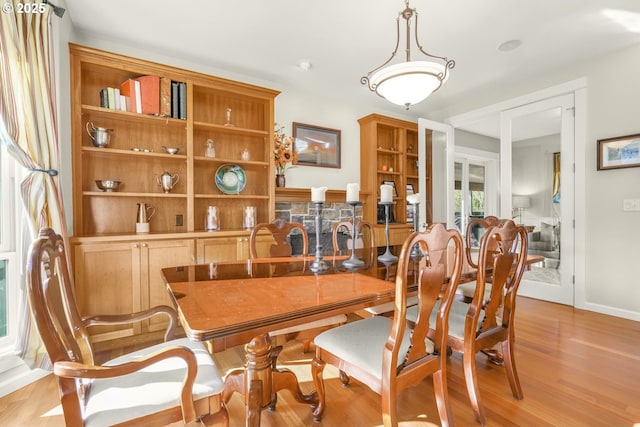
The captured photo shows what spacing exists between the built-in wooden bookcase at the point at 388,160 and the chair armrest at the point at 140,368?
10.9 ft

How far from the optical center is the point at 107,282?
228 centimetres

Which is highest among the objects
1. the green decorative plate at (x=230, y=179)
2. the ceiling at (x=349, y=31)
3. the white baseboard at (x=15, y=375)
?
the ceiling at (x=349, y=31)

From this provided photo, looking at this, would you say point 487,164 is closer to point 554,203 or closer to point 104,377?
point 554,203

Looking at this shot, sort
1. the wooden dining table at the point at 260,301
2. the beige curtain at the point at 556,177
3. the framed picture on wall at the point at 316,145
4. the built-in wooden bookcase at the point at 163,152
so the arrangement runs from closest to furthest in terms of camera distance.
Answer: the wooden dining table at the point at 260,301 < the built-in wooden bookcase at the point at 163,152 < the beige curtain at the point at 556,177 < the framed picture on wall at the point at 316,145

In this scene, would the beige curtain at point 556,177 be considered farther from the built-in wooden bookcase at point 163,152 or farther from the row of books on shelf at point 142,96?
the row of books on shelf at point 142,96

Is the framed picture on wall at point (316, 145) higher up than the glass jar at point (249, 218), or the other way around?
the framed picture on wall at point (316, 145)

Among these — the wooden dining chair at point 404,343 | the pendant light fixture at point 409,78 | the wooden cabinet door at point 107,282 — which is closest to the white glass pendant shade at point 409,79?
the pendant light fixture at point 409,78

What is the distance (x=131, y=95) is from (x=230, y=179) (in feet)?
3.77

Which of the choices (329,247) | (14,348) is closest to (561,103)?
(329,247)

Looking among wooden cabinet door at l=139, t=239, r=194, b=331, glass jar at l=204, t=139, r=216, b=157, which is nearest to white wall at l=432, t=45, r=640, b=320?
glass jar at l=204, t=139, r=216, b=157

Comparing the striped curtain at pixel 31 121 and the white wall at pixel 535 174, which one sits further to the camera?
the white wall at pixel 535 174

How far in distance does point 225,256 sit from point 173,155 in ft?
3.48

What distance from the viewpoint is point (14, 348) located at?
5.92 feet

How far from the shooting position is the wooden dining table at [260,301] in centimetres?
94
